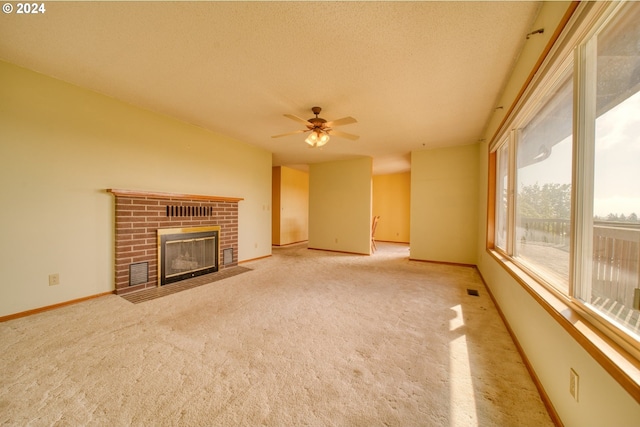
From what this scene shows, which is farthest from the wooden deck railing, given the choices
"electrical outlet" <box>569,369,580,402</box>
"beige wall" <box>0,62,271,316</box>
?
"beige wall" <box>0,62,271,316</box>

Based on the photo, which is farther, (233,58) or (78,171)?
(78,171)

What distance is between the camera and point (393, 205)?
8344mm

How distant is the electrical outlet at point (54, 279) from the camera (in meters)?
2.54

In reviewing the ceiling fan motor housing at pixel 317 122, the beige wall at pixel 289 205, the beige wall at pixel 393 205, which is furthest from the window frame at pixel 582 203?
the beige wall at pixel 393 205

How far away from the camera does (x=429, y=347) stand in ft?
6.13

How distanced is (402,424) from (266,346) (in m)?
1.09

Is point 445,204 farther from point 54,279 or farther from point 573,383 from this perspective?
point 54,279

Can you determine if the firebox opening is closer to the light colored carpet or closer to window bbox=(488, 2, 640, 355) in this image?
the light colored carpet

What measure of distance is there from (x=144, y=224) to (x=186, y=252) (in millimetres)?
748

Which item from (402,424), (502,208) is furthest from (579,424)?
(502,208)

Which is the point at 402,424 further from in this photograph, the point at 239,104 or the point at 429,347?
the point at 239,104

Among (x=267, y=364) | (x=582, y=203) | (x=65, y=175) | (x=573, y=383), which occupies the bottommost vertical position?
(x=267, y=364)

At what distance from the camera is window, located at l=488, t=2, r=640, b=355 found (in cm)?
93

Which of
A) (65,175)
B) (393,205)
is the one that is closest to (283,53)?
(65,175)
